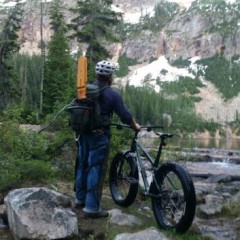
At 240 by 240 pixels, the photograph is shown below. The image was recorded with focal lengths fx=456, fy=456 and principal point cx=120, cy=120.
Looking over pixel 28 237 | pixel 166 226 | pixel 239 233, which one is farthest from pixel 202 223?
pixel 28 237

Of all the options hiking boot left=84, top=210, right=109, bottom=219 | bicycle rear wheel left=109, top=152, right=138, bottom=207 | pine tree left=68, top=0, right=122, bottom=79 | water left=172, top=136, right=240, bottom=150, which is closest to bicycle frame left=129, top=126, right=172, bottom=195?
bicycle rear wheel left=109, top=152, right=138, bottom=207

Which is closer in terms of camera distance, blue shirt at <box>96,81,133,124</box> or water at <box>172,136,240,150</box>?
blue shirt at <box>96,81,133,124</box>

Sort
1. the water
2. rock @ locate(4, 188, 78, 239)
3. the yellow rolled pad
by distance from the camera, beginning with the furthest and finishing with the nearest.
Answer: the water
the yellow rolled pad
rock @ locate(4, 188, 78, 239)

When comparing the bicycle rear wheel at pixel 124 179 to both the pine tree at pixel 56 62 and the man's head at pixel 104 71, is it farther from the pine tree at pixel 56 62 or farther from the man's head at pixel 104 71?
the pine tree at pixel 56 62

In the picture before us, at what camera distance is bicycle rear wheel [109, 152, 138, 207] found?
22.3ft

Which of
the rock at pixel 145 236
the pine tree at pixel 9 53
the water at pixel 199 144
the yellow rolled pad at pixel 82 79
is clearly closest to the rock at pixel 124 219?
the rock at pixel 145 236

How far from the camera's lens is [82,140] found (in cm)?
663

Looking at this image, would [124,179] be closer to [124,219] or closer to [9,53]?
[124,219]

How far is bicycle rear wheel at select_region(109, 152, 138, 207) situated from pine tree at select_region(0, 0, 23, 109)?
28323mm

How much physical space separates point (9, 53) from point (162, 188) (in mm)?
31522

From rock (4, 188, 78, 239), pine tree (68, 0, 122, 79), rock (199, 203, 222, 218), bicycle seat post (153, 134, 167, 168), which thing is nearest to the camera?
rock (4, 188, 78, 239)

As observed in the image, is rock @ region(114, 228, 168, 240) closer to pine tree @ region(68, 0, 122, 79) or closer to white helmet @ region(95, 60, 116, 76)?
white helmet @ region(95, 60, 116, 76)

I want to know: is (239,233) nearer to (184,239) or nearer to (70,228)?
(184,239)

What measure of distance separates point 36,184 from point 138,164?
7.28ft
